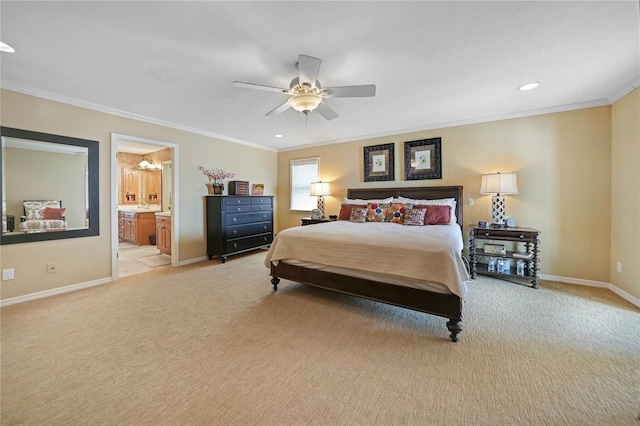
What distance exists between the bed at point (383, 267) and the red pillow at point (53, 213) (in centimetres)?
282

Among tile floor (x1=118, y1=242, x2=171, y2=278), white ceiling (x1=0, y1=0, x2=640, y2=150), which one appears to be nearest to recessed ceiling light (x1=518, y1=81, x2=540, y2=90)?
white ceiling (x1=0, y1=0, x2=640, y2=150)

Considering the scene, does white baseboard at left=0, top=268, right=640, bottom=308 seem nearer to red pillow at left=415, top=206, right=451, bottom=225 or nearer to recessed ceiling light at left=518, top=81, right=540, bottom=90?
red pillow at left=415, top=206, right=451, bottom=225

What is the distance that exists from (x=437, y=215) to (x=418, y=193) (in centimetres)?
83

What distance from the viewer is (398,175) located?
4859 mm

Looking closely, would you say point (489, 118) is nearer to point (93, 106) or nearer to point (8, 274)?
point (93, 106)

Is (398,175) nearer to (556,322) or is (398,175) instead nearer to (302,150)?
(302,150)

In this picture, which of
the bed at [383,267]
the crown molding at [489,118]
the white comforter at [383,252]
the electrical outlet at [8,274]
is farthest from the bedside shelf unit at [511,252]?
the electrical outlet at [8,274]

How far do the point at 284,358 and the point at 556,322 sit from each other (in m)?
2.65

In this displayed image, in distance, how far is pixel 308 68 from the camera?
2.12 m

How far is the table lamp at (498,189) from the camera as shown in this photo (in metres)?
3.57

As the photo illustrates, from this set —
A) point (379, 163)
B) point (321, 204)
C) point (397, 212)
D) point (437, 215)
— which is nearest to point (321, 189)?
point (321, 204)

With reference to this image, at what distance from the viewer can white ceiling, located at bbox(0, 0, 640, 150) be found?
1758mm

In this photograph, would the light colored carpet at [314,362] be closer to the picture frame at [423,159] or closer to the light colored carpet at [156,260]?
the light colored carpet at [156,260]

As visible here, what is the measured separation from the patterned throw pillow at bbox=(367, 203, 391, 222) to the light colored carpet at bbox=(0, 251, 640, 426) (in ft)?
5.23
